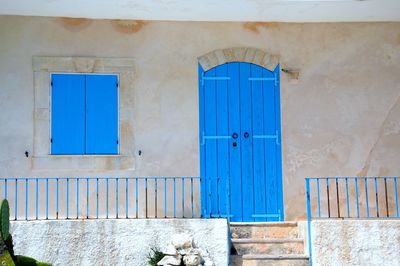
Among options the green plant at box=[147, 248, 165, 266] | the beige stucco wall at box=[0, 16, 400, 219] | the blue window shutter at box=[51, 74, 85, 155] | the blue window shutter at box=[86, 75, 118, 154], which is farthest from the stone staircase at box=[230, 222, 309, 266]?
the blue window shutter at box=[51, 74, 85, 155]

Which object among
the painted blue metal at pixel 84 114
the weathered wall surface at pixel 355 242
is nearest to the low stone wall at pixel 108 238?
the weathered wall surface at pixel 355 242

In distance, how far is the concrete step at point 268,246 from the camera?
32.4ft

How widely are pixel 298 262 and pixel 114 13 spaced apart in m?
4.72

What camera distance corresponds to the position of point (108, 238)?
9547mm

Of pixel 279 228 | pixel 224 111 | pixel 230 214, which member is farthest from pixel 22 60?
pixel 279 228

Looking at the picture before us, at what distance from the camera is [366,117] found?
1151cm

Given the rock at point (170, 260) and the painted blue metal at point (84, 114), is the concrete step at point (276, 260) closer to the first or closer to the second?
the rock at point (170, 260)

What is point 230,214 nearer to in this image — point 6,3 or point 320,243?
point 320,243

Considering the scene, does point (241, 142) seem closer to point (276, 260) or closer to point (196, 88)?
point (196, 88)

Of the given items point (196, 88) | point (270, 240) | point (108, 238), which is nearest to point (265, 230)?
Result: point (270, 240)

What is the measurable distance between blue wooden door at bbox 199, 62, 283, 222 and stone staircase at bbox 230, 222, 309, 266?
65 cm

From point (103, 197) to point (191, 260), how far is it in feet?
8.16

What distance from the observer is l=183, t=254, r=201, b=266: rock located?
8947 mm

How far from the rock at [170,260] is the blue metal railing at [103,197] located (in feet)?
5.50
